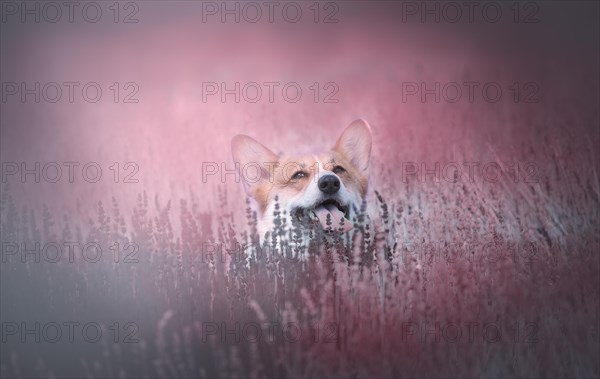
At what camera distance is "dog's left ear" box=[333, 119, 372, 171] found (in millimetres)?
4277

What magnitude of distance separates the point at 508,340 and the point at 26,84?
276 cm

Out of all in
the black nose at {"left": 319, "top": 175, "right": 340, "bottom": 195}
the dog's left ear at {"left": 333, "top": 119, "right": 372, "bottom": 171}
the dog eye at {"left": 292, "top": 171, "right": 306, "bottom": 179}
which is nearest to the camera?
the black nose at {"left": 319, "top": 175, "right": 340, "bottom": 195}

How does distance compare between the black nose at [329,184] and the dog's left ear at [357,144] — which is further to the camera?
the dog's left ear at [357,144]

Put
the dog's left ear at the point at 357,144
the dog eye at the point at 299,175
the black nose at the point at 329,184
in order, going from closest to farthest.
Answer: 1. the black nose at the point at 329,184
2. the dog eye at the point at 299,175
3. the dog's left ear at the point at 357,144

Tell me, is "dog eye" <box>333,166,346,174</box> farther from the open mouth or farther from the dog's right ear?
the dog's right ear

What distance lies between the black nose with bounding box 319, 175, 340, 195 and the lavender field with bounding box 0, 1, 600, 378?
25 cm

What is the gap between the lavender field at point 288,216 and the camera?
411 centimetres

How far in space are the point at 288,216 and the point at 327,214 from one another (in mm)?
194

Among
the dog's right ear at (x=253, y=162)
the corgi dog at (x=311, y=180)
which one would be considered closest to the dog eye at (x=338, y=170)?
the corgi dog at (x=311, y=180)

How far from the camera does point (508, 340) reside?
161 inches

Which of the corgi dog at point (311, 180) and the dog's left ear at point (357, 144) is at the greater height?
the dog's left ear at point (357, 144)

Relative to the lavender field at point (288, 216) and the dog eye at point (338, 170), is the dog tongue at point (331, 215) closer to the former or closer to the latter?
the lavender field at point (288, 216)

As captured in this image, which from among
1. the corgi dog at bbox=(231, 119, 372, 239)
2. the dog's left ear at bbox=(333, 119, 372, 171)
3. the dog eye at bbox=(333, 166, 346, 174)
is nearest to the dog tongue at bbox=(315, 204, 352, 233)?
the corgi dog at bbox=(231, 119, 372, 239)

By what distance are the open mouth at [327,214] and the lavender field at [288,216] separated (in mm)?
73
